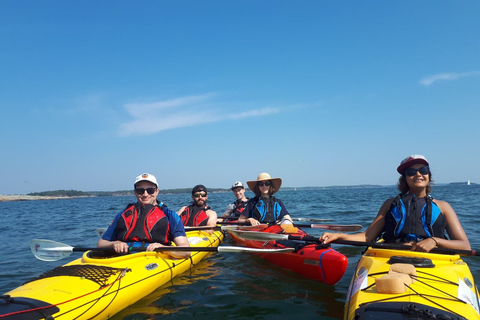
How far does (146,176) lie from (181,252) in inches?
51.9

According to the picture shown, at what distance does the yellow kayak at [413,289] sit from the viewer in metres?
2.54

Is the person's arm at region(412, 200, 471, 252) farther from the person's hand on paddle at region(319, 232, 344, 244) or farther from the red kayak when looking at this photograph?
the red kayak

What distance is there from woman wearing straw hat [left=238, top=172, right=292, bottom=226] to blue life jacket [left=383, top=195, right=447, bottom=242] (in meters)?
3.36

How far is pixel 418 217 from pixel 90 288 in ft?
13.1

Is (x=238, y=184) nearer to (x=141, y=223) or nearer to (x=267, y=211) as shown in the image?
(x=267, y=211)

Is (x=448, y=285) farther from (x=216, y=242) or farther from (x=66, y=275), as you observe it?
(x=216, y=242)

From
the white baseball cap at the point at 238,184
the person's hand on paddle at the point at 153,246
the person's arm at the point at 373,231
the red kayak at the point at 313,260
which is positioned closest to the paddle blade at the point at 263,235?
the red kayak at the point at 313,260

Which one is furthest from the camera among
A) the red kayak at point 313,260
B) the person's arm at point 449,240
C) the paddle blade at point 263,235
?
the paddle blade at point 263,235

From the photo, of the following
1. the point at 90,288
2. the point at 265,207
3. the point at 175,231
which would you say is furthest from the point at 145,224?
the point at 265,207

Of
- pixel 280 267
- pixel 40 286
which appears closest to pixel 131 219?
pixel 40 286

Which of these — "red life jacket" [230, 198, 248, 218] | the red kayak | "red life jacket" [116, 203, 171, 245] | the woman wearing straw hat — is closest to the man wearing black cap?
the woman wearing straw hat

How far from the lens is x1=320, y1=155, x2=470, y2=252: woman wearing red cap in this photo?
12.9 feet

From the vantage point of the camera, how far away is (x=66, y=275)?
389 centimetres

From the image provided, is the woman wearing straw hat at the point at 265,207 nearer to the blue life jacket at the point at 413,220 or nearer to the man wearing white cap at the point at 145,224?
Result: the man wearing white cap at the point at 145,224
